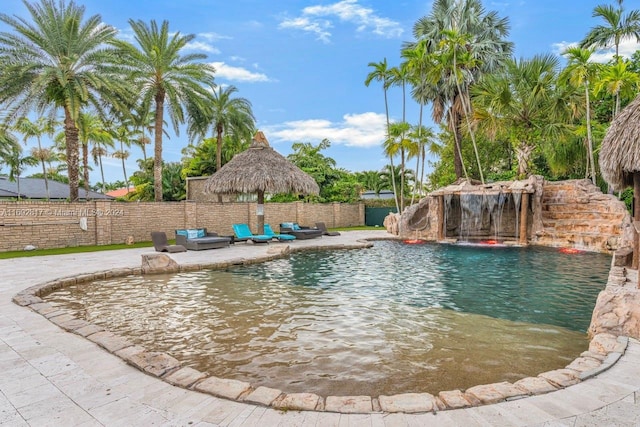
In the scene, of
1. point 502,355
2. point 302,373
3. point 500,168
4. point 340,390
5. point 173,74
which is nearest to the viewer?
point 340,390

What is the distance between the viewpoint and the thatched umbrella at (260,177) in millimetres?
15672

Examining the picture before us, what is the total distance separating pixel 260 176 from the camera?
616 inches

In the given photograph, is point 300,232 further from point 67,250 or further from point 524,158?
point 524,158

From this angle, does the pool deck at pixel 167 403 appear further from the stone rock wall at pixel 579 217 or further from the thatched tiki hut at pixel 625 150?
the stone rock wall at pixel 579 217

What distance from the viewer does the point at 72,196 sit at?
14938 millimetres

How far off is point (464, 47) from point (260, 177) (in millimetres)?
13322

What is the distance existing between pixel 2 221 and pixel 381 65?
701 inches

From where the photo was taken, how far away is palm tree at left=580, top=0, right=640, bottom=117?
1591cm

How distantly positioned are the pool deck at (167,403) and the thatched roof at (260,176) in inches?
471

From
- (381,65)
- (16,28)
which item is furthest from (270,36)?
(16,28)

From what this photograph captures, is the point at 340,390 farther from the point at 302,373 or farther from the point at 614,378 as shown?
the point at 614,378

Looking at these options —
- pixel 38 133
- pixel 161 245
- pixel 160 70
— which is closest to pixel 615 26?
pixel 160 70

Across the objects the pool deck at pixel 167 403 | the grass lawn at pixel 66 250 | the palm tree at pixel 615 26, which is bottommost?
the pool deck at pixel 167 403

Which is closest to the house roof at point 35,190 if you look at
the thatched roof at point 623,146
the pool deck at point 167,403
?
the pool deck at point 167,403
